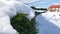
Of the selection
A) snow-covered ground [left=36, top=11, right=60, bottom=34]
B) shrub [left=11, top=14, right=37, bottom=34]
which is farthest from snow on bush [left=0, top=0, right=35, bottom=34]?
snow-covered ground [left=36, top=11, right=60, bottom=34]

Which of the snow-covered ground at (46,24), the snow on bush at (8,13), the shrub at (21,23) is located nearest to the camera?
the snow on bush at (8,13)

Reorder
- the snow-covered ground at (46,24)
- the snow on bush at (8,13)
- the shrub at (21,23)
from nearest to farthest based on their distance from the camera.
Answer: the snow on bush at (8,13) < the shrub at (21,23) < the snow-covered ground at (46,24)

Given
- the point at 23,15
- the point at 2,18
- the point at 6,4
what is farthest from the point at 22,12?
the point at 2,18

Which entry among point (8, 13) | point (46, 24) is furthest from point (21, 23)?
point (46, 24)

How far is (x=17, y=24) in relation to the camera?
3.85 feet

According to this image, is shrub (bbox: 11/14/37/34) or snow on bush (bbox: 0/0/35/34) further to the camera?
shrub (bbox: 11/14/37/34)

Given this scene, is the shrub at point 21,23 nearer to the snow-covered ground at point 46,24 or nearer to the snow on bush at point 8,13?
the snow on bush at point 8,13

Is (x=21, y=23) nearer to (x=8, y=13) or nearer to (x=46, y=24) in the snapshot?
(x=8, y=13)

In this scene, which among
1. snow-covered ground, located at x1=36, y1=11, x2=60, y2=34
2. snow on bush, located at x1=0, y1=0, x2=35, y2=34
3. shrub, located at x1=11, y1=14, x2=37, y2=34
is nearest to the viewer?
snow on bush, located at x1=0, y1=0, x2=35, y2=34

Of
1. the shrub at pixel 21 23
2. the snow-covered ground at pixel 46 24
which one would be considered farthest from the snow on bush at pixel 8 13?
the snow-covered ground at pixel 46 24

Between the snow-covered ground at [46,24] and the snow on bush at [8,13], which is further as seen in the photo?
the snow-covered ground at [46,24]

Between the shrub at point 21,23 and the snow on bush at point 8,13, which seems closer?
the snow on bush at point 8,13

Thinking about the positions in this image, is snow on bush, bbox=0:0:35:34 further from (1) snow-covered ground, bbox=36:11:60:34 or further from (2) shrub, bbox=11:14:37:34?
(1) snow-covered ground, bbox=36:11:60:34

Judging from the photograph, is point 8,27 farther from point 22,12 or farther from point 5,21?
point 22,12
